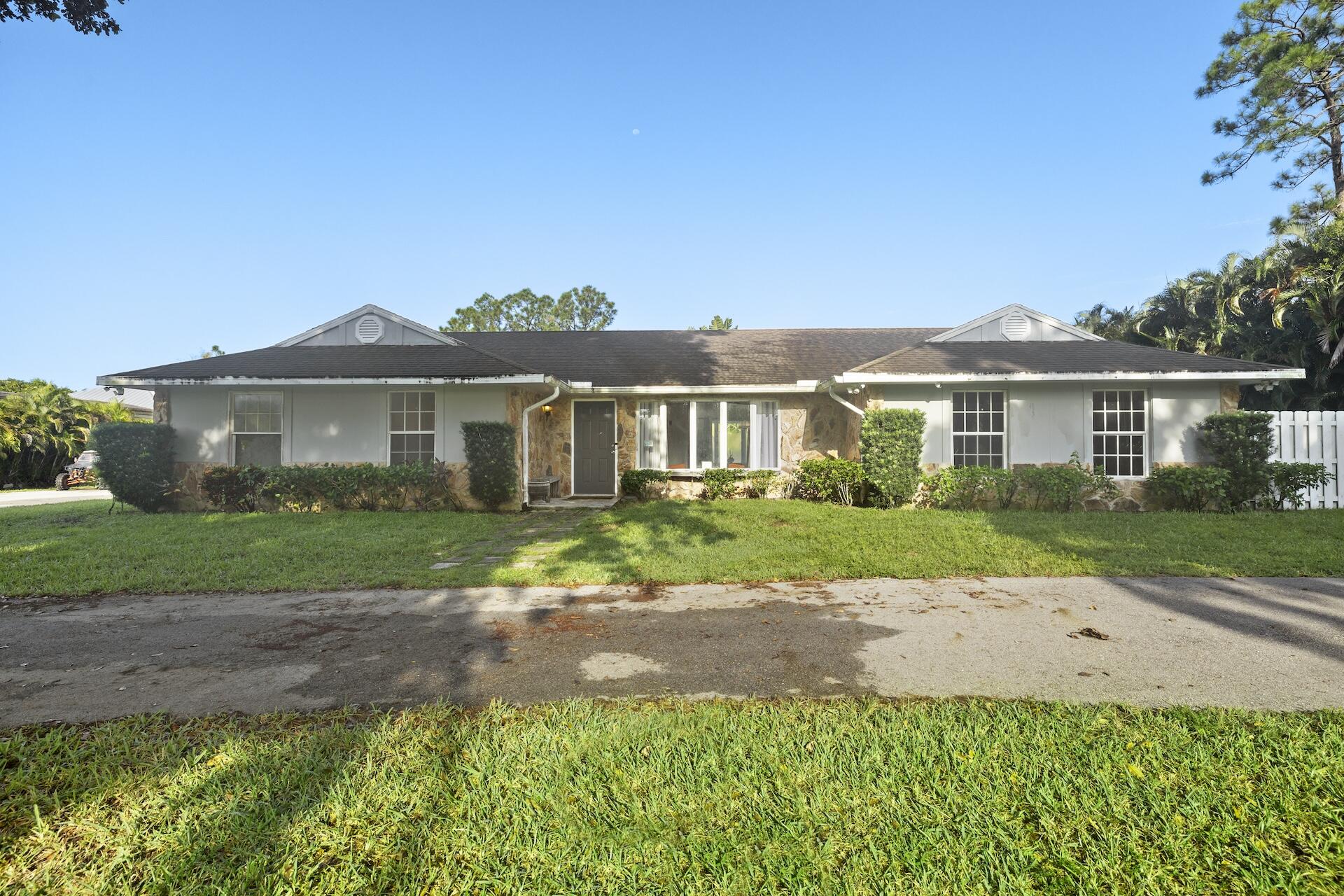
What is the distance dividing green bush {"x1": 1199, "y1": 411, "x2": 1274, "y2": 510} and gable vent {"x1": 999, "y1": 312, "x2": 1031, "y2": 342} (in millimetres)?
3837

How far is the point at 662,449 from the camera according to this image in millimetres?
14188

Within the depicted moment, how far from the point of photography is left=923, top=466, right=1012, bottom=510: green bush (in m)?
11.1

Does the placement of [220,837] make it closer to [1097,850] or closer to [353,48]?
[1097,850]

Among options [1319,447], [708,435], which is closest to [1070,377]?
[1319,447]

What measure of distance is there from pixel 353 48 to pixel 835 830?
16.9 metres

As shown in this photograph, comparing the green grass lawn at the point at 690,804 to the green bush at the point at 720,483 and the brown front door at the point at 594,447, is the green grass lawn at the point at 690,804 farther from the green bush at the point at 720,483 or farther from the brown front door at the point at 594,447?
the brown front door at the point at 594,447

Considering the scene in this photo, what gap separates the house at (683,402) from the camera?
37.4 feet

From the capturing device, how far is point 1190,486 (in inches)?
425

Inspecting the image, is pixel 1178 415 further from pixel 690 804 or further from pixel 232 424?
pixel 232 424

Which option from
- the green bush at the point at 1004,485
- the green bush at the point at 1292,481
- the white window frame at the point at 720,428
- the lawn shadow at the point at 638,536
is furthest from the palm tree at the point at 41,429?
the green bush at the point at 1292,481

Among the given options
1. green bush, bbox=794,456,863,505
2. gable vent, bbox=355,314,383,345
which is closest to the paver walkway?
green bush, bbox=794,456,863,505

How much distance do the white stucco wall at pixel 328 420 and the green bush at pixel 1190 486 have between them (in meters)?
12.3

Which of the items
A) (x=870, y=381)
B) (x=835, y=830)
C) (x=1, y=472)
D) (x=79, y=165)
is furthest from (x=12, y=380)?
(x=835, y=830)

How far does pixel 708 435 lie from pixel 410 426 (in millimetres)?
6345
